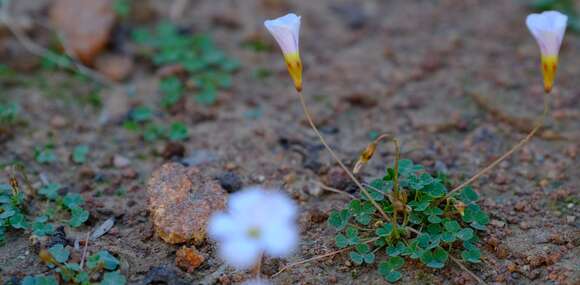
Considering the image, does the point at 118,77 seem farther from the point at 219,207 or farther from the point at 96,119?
the point at 219,207

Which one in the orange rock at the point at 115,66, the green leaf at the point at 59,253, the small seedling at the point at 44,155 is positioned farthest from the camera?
the orange rock at the point at 115,66

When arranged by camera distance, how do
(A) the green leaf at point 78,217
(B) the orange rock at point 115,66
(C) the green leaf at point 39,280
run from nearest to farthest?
(C) the green leaf at point 39,280
(A) the green leaf at point 78,217
(B) the orange rock at point 115,66

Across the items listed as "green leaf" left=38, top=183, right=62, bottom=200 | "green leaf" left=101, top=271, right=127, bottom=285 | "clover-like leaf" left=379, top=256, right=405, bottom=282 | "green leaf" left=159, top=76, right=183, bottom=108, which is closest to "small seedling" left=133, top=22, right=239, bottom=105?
"green leaf" left=159, top=76, right=183, bottom=108

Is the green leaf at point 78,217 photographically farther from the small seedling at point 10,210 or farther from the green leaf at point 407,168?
the green leaf at point 407,168

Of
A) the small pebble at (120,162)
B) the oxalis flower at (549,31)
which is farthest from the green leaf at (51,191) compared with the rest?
the oxalis flower at (549,31)

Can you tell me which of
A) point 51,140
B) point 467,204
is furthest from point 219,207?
point 51,140

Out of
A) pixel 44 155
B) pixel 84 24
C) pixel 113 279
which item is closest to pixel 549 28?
pixel 113 279

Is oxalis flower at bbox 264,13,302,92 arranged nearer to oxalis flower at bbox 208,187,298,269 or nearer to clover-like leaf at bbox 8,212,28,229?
oxalis flower at bbox 208,187,298,269

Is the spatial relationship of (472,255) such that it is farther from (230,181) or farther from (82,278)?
(82,278)
